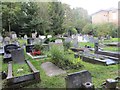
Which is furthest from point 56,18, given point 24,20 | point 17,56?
point 17,56

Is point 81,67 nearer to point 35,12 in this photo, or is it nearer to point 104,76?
point 104,76

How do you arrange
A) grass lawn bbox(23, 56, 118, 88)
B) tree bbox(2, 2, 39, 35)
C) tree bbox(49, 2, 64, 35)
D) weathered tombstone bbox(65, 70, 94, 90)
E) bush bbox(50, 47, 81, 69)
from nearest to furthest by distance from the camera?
1. weathered tombstone bbox(65, 70, 94, 90)
2. grass lawn bbox(23, 56, 118, 88)
3. bush bbox(50, 47, 81, 69)
4. tree bbox(2, 2, 39, 35)
5. tree bbox(49, 2, 64, 35)

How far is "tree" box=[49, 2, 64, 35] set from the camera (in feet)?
72.1

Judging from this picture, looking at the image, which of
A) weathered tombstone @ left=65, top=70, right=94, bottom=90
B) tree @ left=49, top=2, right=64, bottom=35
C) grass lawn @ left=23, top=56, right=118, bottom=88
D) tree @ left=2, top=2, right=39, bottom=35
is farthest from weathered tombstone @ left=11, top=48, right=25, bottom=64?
tree @ left=49, top=2, right=64, bottom=35

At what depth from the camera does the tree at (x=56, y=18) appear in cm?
2197

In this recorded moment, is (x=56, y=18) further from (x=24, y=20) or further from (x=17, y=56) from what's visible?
(x=17, y=56)

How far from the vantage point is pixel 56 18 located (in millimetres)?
21875

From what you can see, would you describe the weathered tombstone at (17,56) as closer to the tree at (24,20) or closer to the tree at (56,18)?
the tree at (24,20)

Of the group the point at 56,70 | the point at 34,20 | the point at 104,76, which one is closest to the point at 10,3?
the point at 34,20

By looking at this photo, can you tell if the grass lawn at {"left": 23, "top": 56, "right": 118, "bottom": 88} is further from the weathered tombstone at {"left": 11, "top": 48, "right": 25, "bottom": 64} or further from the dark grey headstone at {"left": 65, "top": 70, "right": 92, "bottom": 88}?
the weathered tombstone at {"left": 11, "top": 48, "right": 25, "bottom": 64}

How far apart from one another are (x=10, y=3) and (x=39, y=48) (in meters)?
13.5

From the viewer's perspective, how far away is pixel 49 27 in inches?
872

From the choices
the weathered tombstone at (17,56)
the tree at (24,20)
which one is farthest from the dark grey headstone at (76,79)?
the tree at (24,20)

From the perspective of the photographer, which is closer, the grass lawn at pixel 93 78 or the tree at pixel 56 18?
the grass lawn at pixel 93 78
